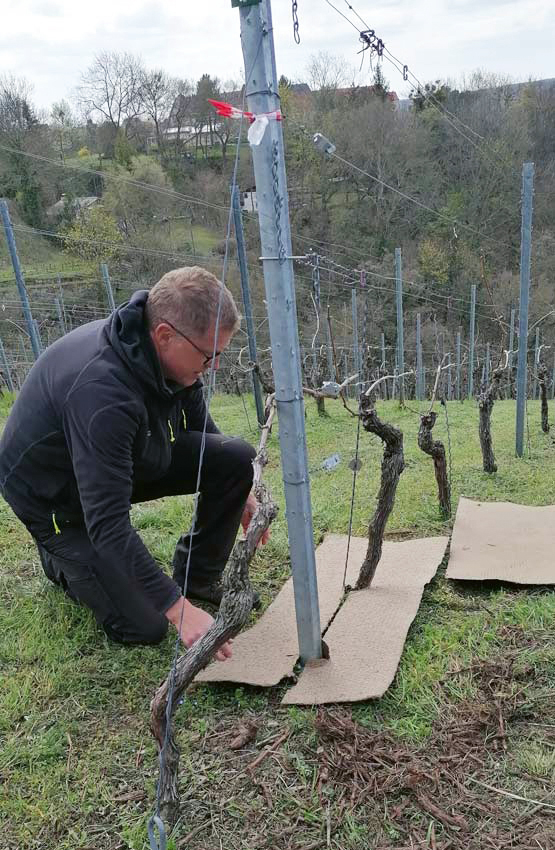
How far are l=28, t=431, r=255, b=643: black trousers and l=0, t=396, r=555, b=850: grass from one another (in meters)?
0.15

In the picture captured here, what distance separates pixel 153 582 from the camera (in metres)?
1.68

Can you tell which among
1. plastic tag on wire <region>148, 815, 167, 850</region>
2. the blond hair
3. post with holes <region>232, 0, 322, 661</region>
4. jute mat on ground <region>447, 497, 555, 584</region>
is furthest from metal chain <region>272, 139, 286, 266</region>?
jute mat on ground <region>447, 497, 555, 584</region>

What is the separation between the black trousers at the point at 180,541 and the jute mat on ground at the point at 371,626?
577mm

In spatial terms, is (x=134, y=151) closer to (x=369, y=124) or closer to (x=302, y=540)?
(x=369, y=124)

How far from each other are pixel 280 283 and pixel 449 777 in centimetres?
142

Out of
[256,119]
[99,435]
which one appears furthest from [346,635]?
[256,119]

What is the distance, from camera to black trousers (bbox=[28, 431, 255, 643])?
7.22 feet

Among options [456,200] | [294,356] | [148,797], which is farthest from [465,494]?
[456,200]

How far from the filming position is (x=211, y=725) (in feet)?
6.23

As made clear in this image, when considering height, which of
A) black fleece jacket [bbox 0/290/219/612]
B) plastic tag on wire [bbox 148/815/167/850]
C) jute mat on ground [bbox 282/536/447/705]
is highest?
black fleece jacket [bbox 0/290/219/612]

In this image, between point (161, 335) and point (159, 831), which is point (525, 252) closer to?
point (161, 335)

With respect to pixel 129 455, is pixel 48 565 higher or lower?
lower

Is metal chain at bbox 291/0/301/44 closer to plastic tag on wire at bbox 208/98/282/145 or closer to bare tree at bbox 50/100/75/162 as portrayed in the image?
plastic tag on wire at bbox 208/98/282/145

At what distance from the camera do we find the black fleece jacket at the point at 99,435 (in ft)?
5.56
